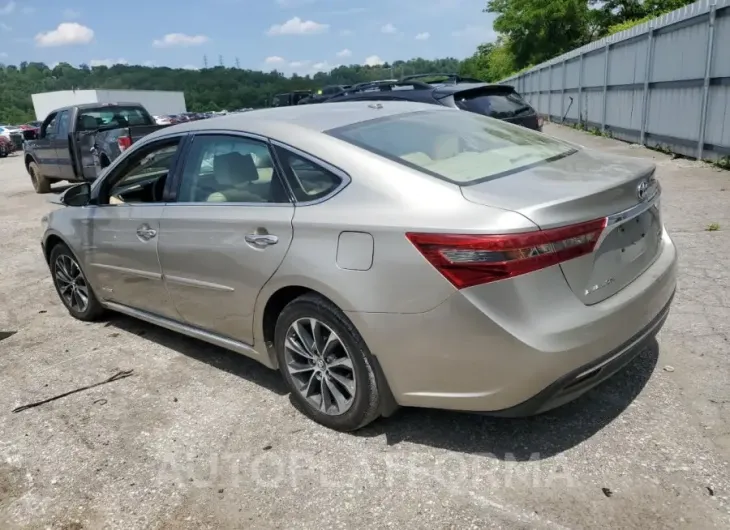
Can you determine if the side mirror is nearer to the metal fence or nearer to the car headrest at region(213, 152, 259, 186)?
the car headrest at region(213, 152, 259, 186)

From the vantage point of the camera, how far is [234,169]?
3.55 metres

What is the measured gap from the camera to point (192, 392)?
147 inches

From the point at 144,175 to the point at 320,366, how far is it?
2.19 metres

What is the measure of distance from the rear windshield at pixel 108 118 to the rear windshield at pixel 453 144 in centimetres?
1031

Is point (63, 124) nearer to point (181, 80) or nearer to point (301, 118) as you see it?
point (301, 118)

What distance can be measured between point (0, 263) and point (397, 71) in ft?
298

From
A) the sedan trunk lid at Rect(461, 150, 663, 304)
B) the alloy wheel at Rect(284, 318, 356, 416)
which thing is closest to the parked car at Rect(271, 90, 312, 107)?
the alloy wheel at Rect(284, 318, 356, 416)

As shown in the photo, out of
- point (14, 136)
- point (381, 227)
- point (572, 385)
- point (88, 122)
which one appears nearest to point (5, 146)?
point (14, 136)

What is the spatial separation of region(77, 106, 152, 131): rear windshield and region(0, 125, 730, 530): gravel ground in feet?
30.0

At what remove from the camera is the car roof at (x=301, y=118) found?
3.35 metres

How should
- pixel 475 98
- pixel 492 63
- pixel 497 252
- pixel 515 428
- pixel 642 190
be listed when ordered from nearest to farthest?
pixel 497 252
pixel 642 190
pixel 515 428
pixel 475 98
pixel 492 63

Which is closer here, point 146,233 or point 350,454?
point 350,454

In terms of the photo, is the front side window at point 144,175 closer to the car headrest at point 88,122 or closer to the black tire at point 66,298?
the black tire at point 66,298

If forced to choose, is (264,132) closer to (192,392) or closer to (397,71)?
(192,392)
